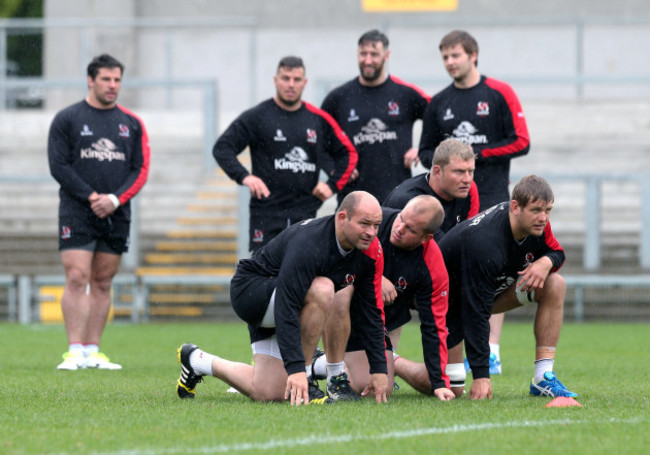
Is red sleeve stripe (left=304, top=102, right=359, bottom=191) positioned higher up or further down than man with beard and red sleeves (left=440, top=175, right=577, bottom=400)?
higher up

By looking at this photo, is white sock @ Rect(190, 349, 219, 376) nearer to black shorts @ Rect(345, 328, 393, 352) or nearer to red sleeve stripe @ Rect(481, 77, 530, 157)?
black shorts @ Rect(345, 328, 393, 352)

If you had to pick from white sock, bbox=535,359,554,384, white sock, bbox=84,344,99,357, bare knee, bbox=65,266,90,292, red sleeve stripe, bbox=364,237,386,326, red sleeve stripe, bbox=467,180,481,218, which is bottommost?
white sock, bbox=84,344,99,357

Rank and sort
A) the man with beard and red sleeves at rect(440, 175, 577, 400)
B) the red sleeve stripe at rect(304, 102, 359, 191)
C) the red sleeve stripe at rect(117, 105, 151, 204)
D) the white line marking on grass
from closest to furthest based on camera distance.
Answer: the white line marking on grass < the man with beard and red sleeves at rect(440, 175, 577, 400) < the red sleeve stripe at rect(304, 102, 359, 191) < the red sleeve stripe at rect(117, 105, 151, 204)

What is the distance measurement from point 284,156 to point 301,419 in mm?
3423

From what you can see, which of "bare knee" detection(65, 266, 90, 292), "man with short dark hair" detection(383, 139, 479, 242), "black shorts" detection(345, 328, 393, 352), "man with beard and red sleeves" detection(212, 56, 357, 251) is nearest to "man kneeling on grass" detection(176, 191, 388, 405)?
"black shorts" detection(345, 328, 393, 352)

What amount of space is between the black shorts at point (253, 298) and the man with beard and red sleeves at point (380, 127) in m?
2.39

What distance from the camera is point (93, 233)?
903cm

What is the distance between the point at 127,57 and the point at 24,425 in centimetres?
1696

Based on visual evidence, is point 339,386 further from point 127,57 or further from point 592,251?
point 127,57

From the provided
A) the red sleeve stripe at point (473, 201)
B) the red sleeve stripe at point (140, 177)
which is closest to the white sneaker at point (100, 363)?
the red sleeve stripe at point (140, 177)

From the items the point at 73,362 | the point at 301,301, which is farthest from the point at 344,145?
the point at 301,301

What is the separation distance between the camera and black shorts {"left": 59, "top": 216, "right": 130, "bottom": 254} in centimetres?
895

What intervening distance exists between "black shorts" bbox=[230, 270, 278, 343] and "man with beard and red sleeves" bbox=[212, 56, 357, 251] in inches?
78.2

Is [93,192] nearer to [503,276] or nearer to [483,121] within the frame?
[483,121]
